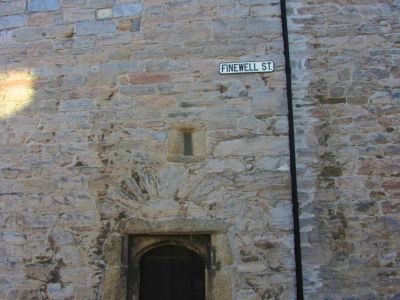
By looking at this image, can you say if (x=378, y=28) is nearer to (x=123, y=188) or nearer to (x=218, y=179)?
(x=218, y=179)

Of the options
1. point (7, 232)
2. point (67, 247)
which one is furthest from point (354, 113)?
point (7, 232)

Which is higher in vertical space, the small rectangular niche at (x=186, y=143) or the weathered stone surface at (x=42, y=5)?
the weathered stone surface at (x=42, y=5)

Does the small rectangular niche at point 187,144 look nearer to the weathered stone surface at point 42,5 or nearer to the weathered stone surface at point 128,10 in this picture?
the weathered stone surface at point 128,10

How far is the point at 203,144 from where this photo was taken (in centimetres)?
402

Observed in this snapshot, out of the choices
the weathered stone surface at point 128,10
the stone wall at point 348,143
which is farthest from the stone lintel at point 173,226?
the weathered stone surface at point 128,10

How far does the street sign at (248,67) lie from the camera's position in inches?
162

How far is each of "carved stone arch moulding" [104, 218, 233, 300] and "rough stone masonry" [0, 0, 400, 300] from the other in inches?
0.6

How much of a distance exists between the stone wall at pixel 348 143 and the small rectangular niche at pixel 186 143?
2.71 ft

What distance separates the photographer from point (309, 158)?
13.2 ft

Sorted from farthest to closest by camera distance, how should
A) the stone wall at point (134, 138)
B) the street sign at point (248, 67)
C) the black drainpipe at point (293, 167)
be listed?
the street sign at point (248, 67) → the stone wall at point (134, 138) → the black drainpipe at point (293, 167)

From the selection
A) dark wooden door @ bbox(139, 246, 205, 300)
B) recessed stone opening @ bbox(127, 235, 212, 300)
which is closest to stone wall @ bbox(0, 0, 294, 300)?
recessed stone opening @ bbox(127, 235, 212, 300)

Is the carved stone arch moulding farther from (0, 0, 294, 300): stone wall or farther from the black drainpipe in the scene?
the black drainpipe

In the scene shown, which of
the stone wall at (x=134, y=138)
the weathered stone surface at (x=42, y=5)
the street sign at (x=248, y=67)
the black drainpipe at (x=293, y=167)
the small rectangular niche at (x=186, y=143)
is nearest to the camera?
the black drainpipe at (x=293, y=167)

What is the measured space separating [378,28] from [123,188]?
8.70ft
